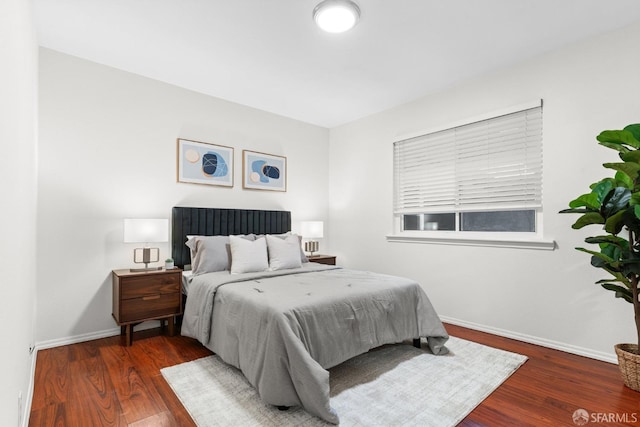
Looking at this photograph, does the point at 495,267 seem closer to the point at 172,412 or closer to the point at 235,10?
the point at 172,412

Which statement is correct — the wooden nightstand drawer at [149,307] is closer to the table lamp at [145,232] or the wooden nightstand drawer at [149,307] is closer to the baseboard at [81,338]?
the table lamp at [145,232]

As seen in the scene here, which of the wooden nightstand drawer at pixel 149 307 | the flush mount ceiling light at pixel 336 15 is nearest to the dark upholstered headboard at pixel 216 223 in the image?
the wooden nightstand drawer at pixel 149 307

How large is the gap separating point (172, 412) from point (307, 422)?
0.82 metres

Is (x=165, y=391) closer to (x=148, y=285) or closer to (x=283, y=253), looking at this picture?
(x=148, y=285)

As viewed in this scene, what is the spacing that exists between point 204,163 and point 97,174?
1.08 meters

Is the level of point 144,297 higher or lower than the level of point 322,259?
lower

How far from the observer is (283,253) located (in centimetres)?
352

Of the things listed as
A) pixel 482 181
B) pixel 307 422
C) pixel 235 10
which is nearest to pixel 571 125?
pixel 482 181

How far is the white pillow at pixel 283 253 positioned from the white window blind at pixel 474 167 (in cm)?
152

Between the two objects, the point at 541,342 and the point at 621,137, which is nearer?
the point at 621,137

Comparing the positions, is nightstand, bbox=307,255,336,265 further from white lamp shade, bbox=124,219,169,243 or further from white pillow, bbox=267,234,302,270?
white lamp shade, bbox=124,219,169,243

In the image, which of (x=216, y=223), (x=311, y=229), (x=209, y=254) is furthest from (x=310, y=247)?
(x=209, y=254)

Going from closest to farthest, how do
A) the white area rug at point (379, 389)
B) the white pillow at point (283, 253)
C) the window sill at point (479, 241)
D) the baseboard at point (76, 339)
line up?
the white area rug at point (379, 389), the baseboard at point (76, 339), the window sill at point (479, 241), the white pillow at point (283, 253)

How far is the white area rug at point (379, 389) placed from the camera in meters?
1.86
